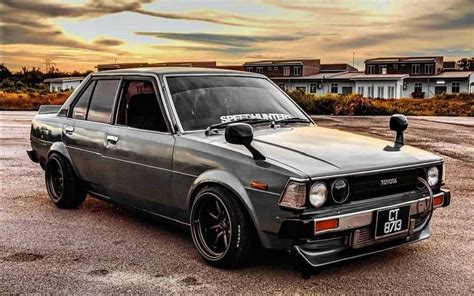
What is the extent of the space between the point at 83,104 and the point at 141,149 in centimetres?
150

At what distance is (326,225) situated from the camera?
3.63 m

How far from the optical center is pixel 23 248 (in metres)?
4.75

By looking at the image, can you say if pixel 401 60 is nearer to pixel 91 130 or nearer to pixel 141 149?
pixel 91 130

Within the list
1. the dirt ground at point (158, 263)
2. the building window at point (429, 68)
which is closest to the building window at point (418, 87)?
the building window at point (429, 68)

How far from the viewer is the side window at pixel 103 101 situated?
218 inches

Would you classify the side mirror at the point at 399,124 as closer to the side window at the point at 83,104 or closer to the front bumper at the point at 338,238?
the front bumper at the point at 338,238

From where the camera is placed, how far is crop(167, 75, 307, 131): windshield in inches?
188

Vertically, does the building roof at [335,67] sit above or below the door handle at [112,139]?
above

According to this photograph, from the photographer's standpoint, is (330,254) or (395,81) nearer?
(330,254)

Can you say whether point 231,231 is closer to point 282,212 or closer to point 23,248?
point 282,212

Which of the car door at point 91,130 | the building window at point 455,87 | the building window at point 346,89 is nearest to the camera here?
the car door at point 91,130

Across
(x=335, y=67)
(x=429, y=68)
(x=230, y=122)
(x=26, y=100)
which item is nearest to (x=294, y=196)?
(x=230, y=122)

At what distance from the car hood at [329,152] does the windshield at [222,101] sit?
35 centimetres

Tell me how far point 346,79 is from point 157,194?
202ft
